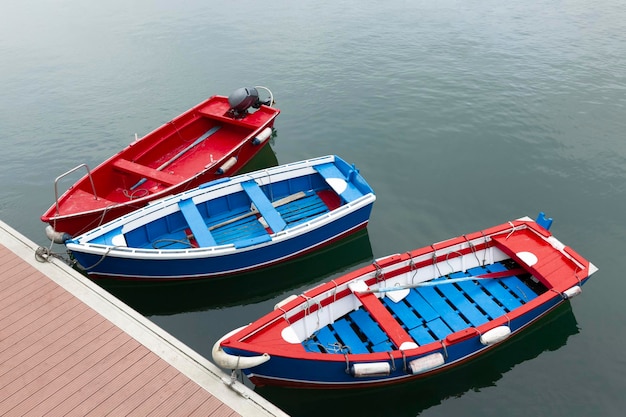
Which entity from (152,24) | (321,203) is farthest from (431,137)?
(152,24)

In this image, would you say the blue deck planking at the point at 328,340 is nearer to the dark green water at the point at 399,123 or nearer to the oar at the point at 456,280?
the dark green water at the point at 399,123

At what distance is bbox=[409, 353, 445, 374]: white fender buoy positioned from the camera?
8.45 m

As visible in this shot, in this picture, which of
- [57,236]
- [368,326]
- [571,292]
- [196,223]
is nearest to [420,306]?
[368,326]

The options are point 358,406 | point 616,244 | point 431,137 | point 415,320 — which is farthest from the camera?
point 431,137

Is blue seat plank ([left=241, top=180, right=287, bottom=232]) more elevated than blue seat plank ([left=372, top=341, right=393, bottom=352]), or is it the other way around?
blue seat plank ([left=241, top=180, right=287, bottom=232])

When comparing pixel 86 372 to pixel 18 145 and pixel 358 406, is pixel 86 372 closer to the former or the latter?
pixel 358 406

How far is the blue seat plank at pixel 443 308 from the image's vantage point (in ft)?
32.0

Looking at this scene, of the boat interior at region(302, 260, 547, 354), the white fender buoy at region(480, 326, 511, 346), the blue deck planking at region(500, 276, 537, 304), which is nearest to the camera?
the white fender buoy at region(480, 326, 511, 346)

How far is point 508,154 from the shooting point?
55.3 feet

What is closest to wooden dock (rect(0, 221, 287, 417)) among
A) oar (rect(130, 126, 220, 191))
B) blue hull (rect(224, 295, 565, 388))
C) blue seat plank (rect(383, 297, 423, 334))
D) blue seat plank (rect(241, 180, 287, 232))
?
blue hull (rect(224, 295, 565, 388))

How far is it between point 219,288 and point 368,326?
443 cm

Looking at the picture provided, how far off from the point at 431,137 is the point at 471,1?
18.9 meters

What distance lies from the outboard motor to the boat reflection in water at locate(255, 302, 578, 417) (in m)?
10.5

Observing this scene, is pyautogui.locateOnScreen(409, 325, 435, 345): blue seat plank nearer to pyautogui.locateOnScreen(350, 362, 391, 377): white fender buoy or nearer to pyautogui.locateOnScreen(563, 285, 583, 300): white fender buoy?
pyautogui.locateOnScreen(350, 362, 391, 377): white fender buoy
